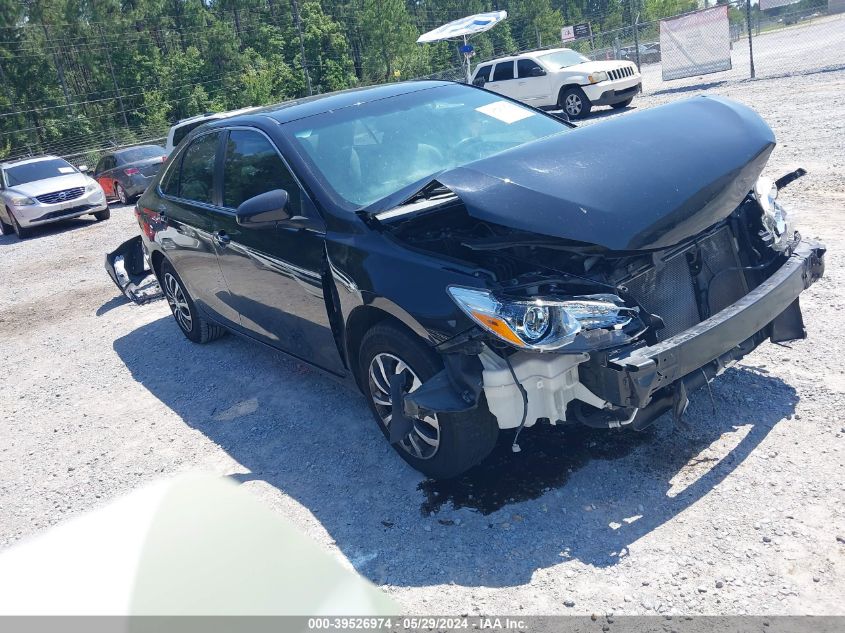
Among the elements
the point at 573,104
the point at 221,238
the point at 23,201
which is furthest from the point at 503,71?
the point at 221,238

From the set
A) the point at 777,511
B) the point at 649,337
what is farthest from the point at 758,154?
the point at 777,511

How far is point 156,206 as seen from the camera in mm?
6129

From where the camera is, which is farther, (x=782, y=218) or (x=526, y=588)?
(x=782, y=218)

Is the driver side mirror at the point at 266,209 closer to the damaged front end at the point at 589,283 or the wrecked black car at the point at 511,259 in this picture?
the wrecked black car at the point at 511,259

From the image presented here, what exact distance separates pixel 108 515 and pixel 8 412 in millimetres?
4852

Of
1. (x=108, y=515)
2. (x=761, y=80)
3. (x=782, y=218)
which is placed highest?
(x=108, y=515)

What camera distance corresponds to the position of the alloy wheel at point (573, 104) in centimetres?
1863

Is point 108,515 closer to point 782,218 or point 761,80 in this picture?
point 782,218

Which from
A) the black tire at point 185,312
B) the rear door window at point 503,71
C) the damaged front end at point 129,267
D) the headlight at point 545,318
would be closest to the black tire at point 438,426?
the headlight at point 545,318

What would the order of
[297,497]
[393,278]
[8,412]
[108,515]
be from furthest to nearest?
[8,412] < [297,497] < [393,278] < [108,515]

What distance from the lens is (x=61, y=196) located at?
51.7 feet

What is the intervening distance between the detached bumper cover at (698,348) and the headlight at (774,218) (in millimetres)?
165

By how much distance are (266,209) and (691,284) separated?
2179mm

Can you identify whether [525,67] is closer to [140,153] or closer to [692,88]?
[692,88]
